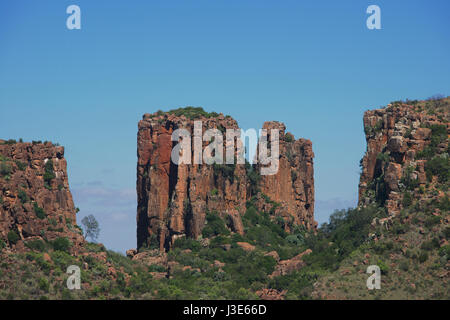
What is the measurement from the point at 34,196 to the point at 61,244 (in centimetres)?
590

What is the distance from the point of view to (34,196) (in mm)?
129000

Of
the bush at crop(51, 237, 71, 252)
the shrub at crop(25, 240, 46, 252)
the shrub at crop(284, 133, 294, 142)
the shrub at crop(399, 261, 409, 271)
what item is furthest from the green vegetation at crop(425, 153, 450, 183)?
the shrub at crop(25, 240, 46, 252)

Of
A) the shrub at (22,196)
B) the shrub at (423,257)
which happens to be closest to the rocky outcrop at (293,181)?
the shrub at (423,257)

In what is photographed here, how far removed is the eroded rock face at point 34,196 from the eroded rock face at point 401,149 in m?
35.8

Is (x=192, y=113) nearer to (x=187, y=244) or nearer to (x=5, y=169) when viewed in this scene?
(x=187, y=244)

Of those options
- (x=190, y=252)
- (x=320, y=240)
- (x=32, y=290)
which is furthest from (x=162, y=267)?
(x=32, y=290)

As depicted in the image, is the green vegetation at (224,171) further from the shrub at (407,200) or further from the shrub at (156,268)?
the shrub at (407,200)

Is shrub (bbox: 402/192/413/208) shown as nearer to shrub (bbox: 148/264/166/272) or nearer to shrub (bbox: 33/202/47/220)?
shrub (bbox: 148/264/166/272)

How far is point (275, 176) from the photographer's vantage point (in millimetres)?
169000
